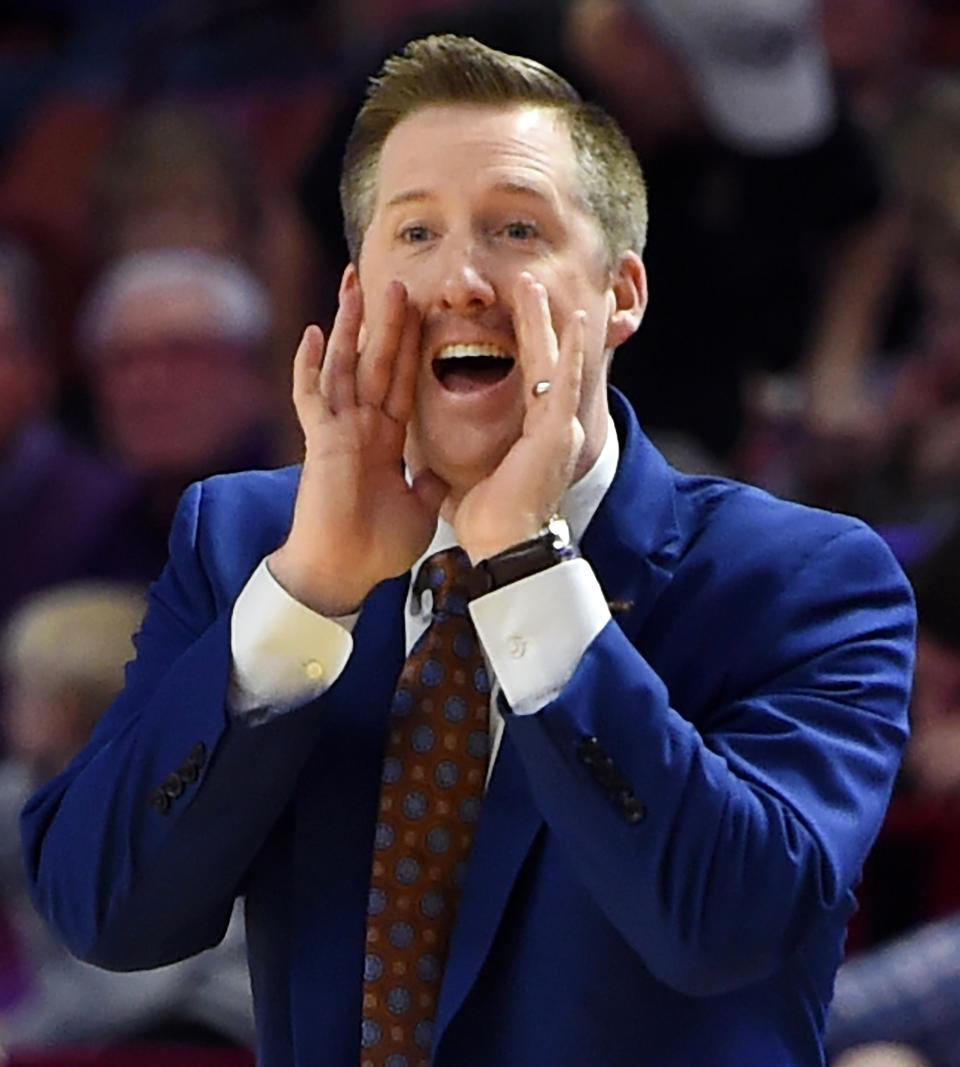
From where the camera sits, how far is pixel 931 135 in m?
5.57

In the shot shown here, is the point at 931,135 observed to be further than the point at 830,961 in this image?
Yes

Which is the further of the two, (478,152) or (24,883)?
(24,883)

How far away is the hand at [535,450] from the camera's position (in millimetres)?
2084

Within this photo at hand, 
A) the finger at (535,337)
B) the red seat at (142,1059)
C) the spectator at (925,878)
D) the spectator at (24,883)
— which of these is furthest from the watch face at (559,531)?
A: the spectator at (24,883)

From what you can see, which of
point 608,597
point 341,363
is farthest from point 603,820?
point 341,363

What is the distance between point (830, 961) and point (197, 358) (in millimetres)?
3896

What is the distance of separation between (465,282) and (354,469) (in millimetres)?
189

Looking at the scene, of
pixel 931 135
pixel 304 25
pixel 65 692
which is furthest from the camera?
pixel 304 25

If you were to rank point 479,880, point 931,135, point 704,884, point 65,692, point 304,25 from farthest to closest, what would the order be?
point 304,25 < point 931,135 < point 65,692 < point 479,880 < point 704,884

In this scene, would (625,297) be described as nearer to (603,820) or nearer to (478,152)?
(478,152)

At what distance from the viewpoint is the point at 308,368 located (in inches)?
86.5

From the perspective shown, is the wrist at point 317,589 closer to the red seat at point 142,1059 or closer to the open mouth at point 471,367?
the open mouth at point 471,367

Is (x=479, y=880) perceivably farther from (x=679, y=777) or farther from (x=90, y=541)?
(x=90, y=541)

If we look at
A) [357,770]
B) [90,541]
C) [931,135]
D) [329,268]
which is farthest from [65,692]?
[357,770]
